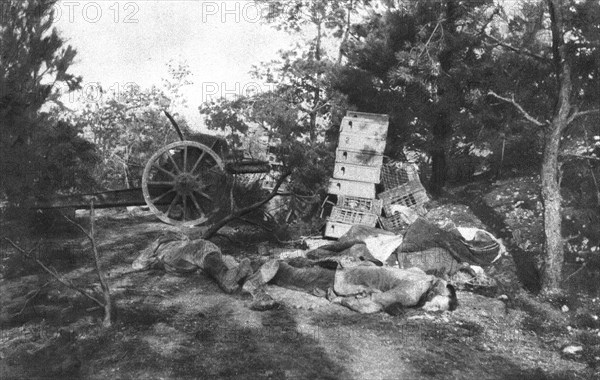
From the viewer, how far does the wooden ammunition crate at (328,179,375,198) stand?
882 cm

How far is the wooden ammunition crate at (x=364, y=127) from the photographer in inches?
349

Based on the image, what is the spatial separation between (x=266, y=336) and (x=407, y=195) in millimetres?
5002

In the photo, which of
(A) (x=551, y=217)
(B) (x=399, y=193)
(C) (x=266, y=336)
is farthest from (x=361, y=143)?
(C) (x=266, y=336)

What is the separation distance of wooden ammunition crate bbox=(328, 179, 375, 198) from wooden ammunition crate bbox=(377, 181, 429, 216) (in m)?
0.44

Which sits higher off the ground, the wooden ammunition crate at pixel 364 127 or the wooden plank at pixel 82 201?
the wooden ammunition crate at pixel 364 127

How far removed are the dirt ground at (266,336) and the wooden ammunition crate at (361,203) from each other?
2.70 meters

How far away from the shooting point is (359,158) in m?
8.85

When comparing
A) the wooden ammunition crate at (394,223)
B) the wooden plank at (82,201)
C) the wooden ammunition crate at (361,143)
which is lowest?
the wooden ammunition crate at (394,223)

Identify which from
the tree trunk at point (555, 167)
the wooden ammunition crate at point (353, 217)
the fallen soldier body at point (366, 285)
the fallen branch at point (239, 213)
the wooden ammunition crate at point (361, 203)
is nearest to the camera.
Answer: the fallen soldier body at point (366, 285)

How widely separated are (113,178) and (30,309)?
21.8ft

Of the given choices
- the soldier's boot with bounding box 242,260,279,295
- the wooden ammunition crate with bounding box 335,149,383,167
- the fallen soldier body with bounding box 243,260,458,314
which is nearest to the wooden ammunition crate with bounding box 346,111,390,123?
the wooden ammunition crate with bounding box 335,149,383,167

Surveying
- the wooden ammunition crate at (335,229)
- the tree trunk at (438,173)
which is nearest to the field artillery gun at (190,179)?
the wooden ammunition crate at (335,229)

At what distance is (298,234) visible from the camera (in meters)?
8.77

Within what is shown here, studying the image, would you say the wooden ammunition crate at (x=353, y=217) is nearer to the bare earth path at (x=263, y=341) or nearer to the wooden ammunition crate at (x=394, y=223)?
the wooden ammunition crate at (x=394, y=223)
